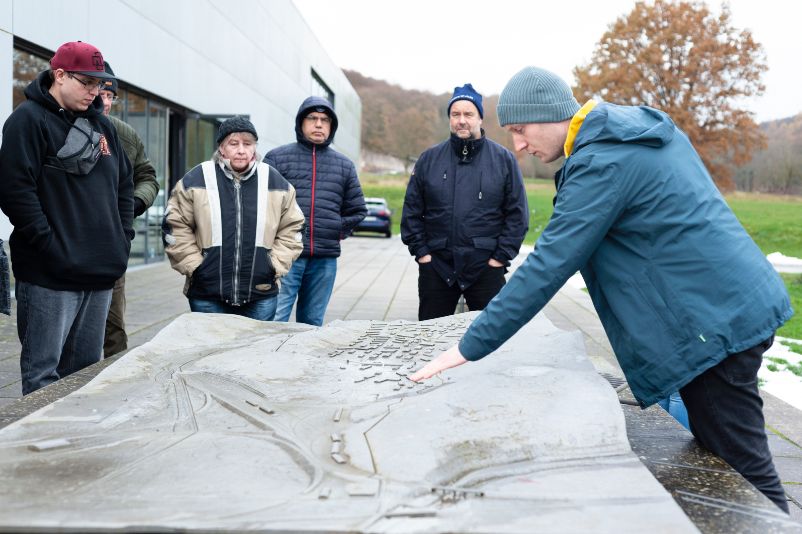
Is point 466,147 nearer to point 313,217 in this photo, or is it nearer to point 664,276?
point 313,217

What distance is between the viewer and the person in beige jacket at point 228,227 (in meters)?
3.98

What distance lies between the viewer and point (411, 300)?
9.38m

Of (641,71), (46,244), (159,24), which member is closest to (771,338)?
(46,244)

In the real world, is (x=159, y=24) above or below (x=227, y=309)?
above

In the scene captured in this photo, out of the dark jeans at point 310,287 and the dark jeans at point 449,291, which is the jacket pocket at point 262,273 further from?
the dark jeans at point 449,291

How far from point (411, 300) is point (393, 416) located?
6982 mm

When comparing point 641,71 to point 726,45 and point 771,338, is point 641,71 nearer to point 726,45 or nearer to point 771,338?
Result: point 726,45

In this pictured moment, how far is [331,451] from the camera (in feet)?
7.04

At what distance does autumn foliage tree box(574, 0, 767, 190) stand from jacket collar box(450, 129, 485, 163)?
28541 mm

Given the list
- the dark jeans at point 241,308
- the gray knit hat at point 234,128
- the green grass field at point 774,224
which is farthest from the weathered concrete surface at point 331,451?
the green grass field at point 774,224

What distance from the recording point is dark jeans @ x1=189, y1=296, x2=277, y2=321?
4188 millimetres

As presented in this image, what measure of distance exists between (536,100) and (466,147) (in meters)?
2.25

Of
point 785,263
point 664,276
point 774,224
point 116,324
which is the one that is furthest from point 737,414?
point 774,224

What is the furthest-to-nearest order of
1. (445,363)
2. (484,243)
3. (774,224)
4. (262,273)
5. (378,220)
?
(378,220), (774,224), (484,243), (262,273), (445,363)
